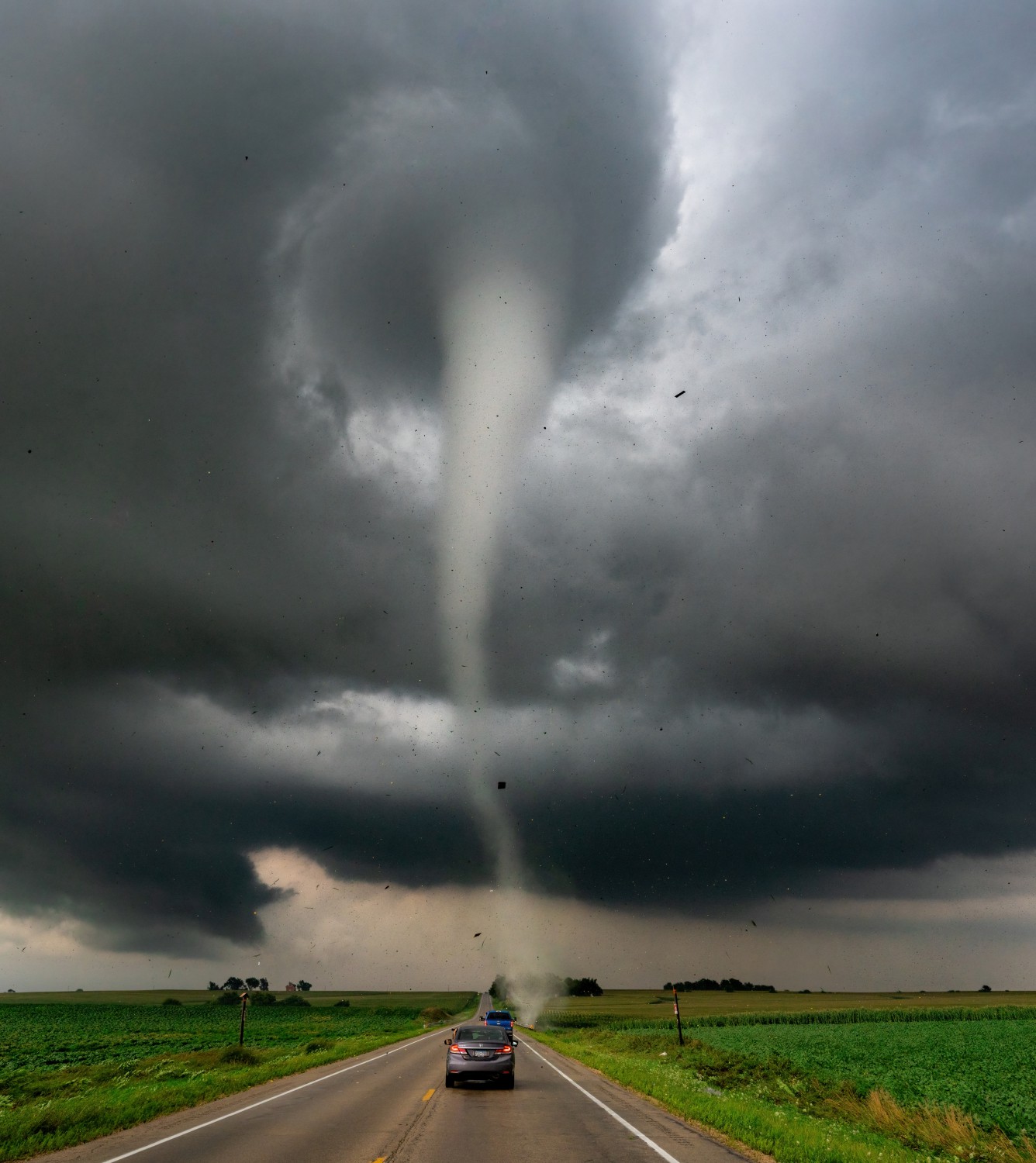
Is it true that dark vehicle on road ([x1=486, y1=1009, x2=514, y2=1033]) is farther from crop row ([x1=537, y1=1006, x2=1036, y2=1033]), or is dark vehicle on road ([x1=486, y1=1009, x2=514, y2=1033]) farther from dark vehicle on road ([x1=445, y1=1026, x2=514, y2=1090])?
crop row ([x1=537, y1=1006, x2=1036, y2=1033])

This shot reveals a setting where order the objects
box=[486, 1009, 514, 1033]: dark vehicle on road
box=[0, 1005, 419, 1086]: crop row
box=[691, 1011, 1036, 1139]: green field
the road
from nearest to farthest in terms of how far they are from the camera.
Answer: the road < box=[691, 1011, 1036, 1139]: green field < box=[486, 1009, 514, 1033]: dark vehicle on road < box=[0, 1005, 419, 1086]: crop row

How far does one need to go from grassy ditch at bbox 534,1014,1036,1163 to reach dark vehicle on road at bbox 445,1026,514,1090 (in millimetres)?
3747

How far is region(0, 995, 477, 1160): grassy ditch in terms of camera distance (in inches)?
580

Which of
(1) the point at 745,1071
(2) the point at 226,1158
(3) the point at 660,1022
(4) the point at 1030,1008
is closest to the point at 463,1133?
(2) the point at 226,1158

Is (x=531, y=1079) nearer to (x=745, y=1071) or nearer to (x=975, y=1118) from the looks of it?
(x=745, y=1071)

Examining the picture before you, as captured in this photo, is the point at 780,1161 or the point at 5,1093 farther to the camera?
the point at 5,1093

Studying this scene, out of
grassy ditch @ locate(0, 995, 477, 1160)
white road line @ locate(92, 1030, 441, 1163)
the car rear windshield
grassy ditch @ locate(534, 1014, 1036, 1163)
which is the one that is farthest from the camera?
the car rear windshield

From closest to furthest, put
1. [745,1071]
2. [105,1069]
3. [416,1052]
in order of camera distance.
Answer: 1. [745,1071]
2. [105,1069]
3. [416,1052]

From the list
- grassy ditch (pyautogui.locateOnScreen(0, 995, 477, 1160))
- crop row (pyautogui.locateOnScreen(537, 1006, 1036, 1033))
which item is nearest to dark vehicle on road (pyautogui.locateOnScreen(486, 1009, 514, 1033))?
grassy ditch (pyautogui.locateOnScreen(0, 995, 477, 1160))

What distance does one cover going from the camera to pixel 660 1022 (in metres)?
79.2

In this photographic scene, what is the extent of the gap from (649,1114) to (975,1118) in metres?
8.69

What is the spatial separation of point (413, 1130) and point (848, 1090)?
1685cm

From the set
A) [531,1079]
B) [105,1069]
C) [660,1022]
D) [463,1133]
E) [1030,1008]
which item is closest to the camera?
[463,1133]

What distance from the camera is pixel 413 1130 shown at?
46.3 feet
